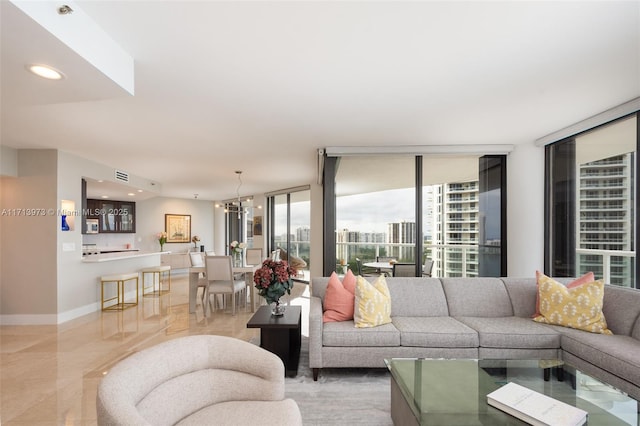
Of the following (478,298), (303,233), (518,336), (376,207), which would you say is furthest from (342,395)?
(303,233)

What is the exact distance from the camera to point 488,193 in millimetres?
4855

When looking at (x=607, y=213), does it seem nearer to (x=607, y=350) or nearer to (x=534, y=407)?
(x=607, y=350)

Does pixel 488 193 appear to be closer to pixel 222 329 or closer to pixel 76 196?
pixel 222 329

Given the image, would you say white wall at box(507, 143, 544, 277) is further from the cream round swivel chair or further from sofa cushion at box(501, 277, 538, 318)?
the cream round swivel chair

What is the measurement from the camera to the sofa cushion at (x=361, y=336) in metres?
2.83

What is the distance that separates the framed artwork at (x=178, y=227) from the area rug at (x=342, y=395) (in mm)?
8352

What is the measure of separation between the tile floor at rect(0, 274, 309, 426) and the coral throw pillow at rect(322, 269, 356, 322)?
4.30 feet

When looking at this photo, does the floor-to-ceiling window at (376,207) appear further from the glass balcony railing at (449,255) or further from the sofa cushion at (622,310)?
the sofa cushion at (622,310)

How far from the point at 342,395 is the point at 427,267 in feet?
8.88

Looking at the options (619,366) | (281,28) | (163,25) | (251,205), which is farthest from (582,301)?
(251,205)

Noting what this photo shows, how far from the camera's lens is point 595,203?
3.65 m

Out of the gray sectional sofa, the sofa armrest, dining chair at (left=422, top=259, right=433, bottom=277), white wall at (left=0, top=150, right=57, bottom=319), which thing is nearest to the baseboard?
white wall at (left=0, top=150, right=57, bottom=319)

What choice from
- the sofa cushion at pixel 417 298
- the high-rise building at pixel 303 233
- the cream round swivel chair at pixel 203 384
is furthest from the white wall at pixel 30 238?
the high-rise building at pixel 303 233

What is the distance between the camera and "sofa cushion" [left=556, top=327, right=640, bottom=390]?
216 cm
